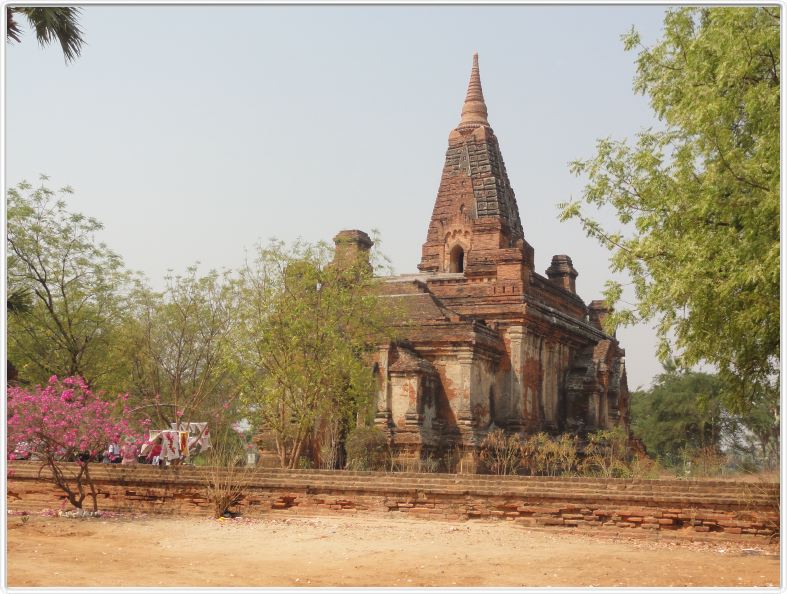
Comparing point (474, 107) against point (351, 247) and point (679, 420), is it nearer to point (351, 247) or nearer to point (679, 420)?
point (351, 247)

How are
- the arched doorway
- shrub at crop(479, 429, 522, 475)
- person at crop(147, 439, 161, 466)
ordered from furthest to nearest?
the arched doorway
shrub at crop(479, 429, 522, 475)
person at crop(147, 439, 161, 466)

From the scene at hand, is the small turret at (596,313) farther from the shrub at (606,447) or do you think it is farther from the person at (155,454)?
the person at (155,454)

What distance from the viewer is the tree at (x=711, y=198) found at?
10195mm

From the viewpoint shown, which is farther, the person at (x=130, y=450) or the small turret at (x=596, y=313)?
the small turret at (x=596, y=313)

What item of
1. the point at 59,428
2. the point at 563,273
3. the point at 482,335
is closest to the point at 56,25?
the point at 59,428

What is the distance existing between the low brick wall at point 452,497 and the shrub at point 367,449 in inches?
224

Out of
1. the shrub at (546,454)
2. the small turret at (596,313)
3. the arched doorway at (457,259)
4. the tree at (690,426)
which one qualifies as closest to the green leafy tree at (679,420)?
the tree at (690,426)

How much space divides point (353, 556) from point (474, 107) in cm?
2161

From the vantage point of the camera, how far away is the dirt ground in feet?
28.7

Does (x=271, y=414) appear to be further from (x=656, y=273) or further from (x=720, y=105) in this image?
(x=720, y=105)

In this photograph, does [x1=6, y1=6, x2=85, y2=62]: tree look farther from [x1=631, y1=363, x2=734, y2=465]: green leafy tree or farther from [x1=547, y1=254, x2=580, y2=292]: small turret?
[x1=631, y1=363, x2=734, y2=465]: green leafy tree

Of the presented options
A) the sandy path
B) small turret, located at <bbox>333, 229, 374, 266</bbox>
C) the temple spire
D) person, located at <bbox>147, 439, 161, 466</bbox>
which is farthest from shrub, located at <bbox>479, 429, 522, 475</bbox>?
the temple spire

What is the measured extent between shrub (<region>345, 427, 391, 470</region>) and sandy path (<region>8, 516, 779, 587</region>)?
259 inches

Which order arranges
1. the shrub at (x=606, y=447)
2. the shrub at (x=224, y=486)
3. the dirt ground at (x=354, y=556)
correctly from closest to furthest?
the dirt ground at (x=354, y=556), the shrub at (x=224, y=486), the shrub at (x=606, y=447)
